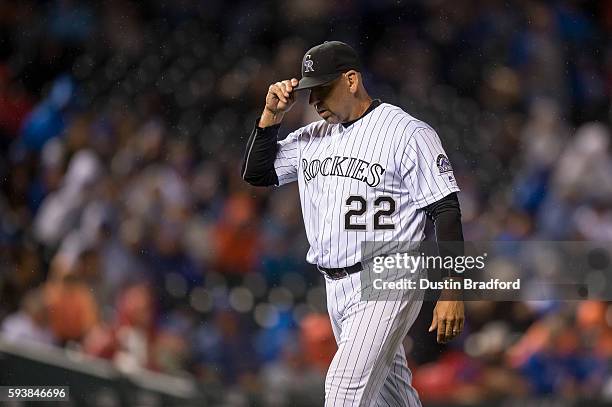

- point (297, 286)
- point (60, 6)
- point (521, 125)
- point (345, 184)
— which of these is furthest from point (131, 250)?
point (345, 184)

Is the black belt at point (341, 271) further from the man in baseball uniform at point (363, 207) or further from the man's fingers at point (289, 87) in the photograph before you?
the man's fingers at point (289, 87)

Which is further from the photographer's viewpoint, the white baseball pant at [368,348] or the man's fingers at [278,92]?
the man's fingers at [278,92]

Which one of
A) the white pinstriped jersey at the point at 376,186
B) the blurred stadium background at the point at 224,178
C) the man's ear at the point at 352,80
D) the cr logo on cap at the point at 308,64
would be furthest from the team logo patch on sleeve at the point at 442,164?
the blurred stadium background at the point at 224,178

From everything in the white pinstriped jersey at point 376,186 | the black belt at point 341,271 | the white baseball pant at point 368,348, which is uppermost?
the white pinstriped jersey at point 376,186

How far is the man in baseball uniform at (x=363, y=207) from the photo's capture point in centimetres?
243

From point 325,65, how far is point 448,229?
56 centimetres

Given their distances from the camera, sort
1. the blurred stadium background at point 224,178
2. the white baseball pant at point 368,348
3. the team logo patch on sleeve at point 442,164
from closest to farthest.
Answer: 1. the white baseball pant at point 368,348
2. the team logo patch on sleeve at point 442,164
3. the blurred stadium background at point 224,178

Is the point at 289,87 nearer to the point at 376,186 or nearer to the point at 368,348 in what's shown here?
the point at 376,186

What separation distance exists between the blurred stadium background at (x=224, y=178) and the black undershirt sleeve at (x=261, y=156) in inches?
65.5

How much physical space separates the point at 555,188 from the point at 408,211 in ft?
6.89

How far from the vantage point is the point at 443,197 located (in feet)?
8.16

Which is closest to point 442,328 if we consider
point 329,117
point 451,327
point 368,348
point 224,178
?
point 451,327

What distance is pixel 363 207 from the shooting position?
2.56 meters

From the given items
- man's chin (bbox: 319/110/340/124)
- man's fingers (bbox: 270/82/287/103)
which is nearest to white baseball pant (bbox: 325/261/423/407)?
man's chin (bbox: 319/110/340/124)
